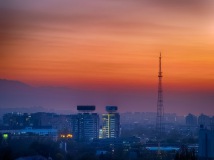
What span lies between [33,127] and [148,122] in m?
5.37

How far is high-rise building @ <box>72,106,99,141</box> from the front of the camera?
21.8 meters

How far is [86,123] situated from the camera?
22.5 metres

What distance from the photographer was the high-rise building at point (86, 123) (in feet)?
71.6

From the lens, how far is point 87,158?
9633mm

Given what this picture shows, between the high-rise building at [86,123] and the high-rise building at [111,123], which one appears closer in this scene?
the high-rise building at [86,123]

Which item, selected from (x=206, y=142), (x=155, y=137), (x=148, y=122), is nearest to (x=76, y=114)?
(x=148, y=122)

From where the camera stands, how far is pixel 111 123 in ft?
77.1

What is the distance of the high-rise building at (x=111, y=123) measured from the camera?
23.1 metres

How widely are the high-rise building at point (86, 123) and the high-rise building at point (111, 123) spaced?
42cm

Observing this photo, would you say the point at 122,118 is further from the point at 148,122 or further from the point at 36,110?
the point at 36,110

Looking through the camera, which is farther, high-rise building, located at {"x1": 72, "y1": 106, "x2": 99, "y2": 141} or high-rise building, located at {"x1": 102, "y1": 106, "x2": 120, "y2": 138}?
high-rise building, located at {"x1": 102, "y1": 106, "x2": 120, "y2": 138}

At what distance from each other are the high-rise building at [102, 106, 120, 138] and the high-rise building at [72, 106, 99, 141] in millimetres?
417

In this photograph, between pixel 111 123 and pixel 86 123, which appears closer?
pixel 86 123

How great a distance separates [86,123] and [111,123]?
58.0 inches
